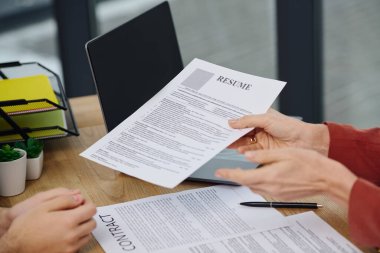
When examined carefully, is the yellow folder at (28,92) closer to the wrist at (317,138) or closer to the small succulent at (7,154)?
the small succulent at (7,154)

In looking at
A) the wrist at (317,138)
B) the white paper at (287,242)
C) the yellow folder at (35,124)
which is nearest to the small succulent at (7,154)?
the yellow folder at (35,124)

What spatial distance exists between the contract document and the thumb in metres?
0.11

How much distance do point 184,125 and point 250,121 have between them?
0.46 ft

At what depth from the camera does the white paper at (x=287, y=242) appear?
122 cm

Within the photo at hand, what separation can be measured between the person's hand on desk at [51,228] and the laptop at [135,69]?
0.33m

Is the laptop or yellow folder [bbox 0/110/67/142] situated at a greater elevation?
the laptop

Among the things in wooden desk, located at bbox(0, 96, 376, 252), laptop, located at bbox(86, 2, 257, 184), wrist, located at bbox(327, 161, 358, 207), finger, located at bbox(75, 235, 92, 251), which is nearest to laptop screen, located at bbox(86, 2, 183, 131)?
laptop, located at bbox(86, 2, 257, 184)

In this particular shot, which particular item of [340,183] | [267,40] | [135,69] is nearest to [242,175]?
[340,183]

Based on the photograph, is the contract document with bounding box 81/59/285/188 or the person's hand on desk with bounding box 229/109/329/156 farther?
the person's hand on desk with bounding box 229/109/329/156

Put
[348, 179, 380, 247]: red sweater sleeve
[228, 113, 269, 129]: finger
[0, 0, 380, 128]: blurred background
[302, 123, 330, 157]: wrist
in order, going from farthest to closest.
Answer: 1. [0, 0, 380, 128]: blurred background
2. [302, 123, 330, 157]: wrist
3. [228, 113, 269, 129]: finger
4. [348, 179, 380, 247]: red sweater sleeve

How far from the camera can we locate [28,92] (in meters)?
1.69

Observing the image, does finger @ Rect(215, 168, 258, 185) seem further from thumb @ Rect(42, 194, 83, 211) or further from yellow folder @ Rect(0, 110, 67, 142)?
yellow folder @ Rect(0, 110, 67, 142)

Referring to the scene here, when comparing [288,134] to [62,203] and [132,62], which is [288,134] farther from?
[62,203]

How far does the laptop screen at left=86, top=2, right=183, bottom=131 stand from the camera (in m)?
1.54
